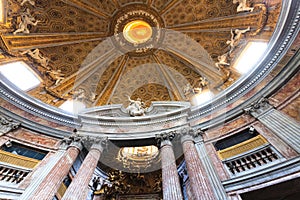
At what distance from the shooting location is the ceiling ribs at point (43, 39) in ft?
39.4

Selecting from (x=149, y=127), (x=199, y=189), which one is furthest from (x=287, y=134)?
(x=149, y=127)

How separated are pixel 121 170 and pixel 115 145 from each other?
2291 mm

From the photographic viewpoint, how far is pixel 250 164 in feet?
23.0

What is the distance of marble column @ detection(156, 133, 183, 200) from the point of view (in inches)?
256

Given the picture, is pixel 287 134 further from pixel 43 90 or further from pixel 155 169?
pixel 43 90

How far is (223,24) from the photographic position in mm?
14812

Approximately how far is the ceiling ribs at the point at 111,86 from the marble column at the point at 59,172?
6737mm

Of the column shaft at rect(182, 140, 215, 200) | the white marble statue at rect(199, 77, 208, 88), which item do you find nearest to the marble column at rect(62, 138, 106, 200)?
the column shaft at rect(182, 140, 215, 200)

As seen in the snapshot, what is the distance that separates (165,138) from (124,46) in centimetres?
1135

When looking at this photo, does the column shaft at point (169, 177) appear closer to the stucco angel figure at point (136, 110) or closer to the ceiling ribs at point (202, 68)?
the stucco angel figure at point (136, 110)

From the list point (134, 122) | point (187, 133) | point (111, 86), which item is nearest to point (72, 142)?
point (134, 122)

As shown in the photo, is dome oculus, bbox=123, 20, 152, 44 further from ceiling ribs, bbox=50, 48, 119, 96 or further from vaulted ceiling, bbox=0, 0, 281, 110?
ceiling ribs, bbox=50, 48, 119, 96

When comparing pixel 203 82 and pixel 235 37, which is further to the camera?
pixel 203 82

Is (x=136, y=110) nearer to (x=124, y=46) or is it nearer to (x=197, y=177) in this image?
(x=197, y=177)
